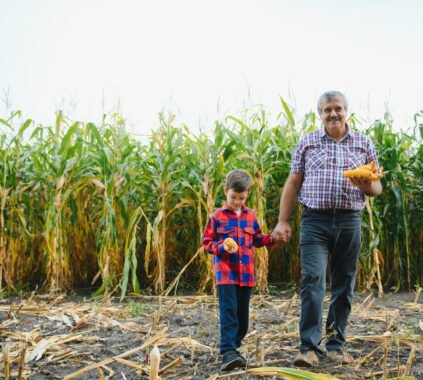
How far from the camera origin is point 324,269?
10.9 feet

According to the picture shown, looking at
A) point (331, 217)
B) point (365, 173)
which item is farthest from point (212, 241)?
point (365, 173)

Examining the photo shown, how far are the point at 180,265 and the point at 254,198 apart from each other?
4.99ft

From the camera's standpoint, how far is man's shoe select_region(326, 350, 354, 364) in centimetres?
326

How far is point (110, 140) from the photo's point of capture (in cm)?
665

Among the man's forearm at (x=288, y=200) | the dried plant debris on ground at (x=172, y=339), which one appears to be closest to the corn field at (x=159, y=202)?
the dried plant debris on ground at (x=172, y=339)

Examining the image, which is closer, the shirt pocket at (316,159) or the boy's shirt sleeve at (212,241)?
the boy's shirt sleeve at (212,241)

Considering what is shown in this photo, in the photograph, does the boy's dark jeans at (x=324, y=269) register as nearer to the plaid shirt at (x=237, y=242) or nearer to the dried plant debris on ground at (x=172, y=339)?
the dried plant debris on ground at (x=172, y=339)

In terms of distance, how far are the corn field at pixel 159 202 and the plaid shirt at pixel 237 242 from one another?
264 centimetres

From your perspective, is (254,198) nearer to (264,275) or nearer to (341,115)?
(264,275)

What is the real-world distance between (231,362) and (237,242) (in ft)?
2.43

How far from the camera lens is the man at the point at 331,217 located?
3285 mm

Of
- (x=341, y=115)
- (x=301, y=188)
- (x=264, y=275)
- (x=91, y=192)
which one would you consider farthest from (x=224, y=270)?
(x=91, y=192)

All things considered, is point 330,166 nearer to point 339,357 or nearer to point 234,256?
point 234,256

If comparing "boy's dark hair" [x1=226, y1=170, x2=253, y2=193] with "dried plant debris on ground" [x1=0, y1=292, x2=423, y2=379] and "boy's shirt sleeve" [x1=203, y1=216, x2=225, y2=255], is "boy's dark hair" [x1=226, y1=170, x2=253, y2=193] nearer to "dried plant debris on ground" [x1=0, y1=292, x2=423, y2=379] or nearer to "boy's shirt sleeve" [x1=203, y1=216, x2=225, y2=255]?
"boy's shirt sleeve" [x1=203, y1=216, x2=225, y2=255]
